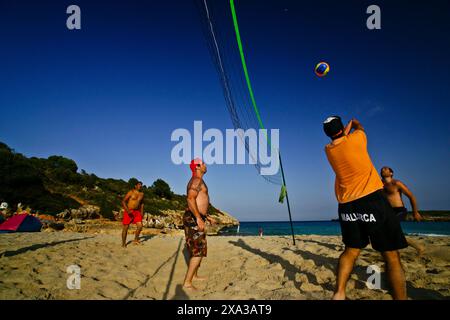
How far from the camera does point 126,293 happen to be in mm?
3105

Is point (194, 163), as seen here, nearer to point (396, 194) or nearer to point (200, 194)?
point (200, 194)

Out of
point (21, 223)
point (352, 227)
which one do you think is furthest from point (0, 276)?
point (21, 223)

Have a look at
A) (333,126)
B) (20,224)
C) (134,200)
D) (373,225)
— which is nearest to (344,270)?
(373,225)

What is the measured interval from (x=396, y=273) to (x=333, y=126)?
148 cm

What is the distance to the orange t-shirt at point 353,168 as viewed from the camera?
7.55 ft

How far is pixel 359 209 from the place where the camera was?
2238 millimetres

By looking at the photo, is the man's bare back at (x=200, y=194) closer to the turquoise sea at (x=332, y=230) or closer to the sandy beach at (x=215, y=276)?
the sandy beach at (x=215, y=276)

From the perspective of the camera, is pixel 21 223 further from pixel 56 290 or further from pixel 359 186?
pixel 359 186

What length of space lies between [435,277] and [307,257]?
2117mm

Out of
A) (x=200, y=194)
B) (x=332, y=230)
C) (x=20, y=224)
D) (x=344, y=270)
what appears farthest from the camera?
(x=332, y=230)

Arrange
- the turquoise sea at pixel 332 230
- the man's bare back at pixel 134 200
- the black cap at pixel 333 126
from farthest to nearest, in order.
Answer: the turquoise sea at pixel 332 230 → the man's bare back at pixel 134 200 → the black cap at pixel 333 126

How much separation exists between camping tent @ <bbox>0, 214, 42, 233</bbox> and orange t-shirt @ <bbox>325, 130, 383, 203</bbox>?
14.2 metres

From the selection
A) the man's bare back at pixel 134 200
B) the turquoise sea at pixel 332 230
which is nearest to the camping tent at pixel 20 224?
the man's bare back at pixel 134 200
